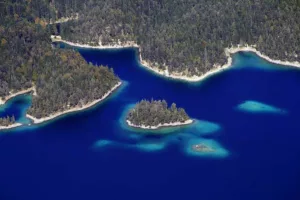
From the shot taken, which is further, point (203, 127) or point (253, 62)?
point (253, 62)

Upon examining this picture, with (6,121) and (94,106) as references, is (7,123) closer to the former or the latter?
(6,121)

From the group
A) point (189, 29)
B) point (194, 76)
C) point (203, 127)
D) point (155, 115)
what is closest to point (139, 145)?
point (155, 115)

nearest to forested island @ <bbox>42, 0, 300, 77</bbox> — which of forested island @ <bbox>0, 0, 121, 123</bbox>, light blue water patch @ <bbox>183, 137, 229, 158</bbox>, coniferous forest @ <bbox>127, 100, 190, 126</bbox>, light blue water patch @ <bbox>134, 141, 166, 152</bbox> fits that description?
forested island @ <bbox>0, 0, 121, 123</bbox>

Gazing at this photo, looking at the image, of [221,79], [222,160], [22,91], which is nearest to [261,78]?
[221,79]

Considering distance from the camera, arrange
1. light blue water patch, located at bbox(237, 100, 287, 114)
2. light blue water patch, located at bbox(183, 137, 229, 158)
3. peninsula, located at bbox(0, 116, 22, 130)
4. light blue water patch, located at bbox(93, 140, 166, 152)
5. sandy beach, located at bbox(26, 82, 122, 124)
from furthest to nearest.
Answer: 1. light blue water patch, located at bbox(237, 100, 287, 114)
2. sandy beach, located at bbox(26, 82, 122, 124)
3. peninsula, located at bbox(0, 116, 22, 130)
4. light blue water patch, located at bbox(93, 140, 166, 152)
5. light blue water patch, located at bbox(183, 137, 229, 158)

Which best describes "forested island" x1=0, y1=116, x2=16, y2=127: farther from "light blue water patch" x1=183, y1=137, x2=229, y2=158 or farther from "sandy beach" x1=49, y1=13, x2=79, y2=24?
"sandy beach" x1=49, y1=13, x2=79, y2=24

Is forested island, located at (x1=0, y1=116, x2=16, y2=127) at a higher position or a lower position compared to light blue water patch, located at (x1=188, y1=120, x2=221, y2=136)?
higher
